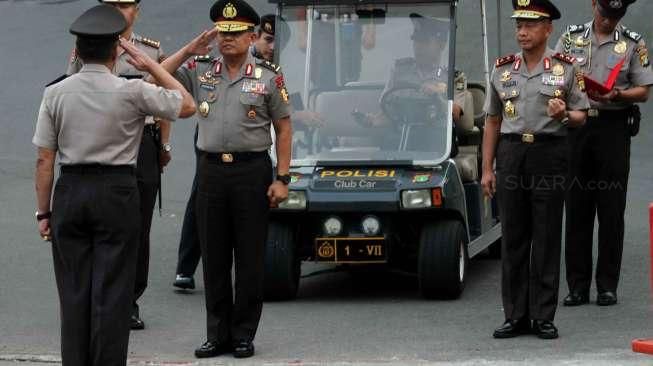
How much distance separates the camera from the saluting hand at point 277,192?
8.73m

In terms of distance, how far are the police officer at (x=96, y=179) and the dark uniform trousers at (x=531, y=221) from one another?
2.54m

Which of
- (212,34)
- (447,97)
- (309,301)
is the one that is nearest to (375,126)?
(447,97)

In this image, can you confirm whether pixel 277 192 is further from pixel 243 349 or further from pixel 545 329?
pixel 545 329

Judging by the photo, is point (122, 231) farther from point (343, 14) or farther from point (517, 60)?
point (343, 14)

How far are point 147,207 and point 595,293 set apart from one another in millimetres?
3204

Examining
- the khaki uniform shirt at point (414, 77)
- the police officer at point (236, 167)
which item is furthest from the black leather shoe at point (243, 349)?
the khaki uniform shirt at point (414, 77)

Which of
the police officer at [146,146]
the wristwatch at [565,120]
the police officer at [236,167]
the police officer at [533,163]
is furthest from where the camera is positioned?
the police officer at [146,146]

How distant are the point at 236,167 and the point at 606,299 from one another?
2889 millimetres

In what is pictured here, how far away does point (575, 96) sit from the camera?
9242mm

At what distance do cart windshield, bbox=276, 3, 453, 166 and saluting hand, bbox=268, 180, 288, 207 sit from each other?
1993 millimetres

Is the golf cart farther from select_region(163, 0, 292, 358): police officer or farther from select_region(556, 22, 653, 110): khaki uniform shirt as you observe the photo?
select_region(163, 0, 292, 358): police officer

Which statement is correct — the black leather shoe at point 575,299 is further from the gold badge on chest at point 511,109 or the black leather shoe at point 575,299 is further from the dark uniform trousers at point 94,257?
the dark uniform trousers at point 94,257

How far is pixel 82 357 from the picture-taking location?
736 cm

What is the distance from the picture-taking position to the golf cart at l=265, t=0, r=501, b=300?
10266 mm
